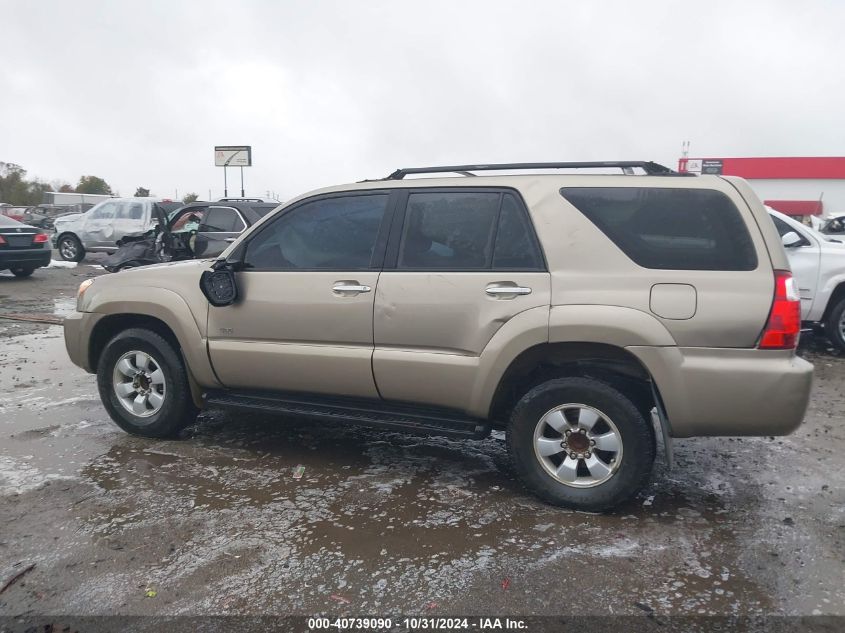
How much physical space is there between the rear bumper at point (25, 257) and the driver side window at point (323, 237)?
11.8 metres

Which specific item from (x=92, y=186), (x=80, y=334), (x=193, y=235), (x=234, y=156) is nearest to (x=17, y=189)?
(x=92, y=186)

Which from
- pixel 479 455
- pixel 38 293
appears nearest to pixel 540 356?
pixel 479 455

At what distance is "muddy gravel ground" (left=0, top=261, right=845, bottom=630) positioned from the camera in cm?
285

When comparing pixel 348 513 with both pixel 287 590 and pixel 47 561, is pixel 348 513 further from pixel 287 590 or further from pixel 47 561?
pixel 47 561

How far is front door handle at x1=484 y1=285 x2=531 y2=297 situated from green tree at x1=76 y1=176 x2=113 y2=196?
279ft

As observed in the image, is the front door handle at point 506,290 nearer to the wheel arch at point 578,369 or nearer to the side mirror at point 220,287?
the wheel arch at point 578,369

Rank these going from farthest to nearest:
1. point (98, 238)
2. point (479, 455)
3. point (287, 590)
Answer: point (98, 238), point (479, 455), point (287, 590)

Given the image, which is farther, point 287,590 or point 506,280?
point 506,280

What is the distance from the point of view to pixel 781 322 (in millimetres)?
3334

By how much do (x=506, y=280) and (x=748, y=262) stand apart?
Answer: 4.04 ft

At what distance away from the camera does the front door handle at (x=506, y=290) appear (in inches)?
145

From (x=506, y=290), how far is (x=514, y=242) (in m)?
0.30

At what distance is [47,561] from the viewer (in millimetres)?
3152

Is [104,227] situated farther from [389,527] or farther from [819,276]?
[389,527]
